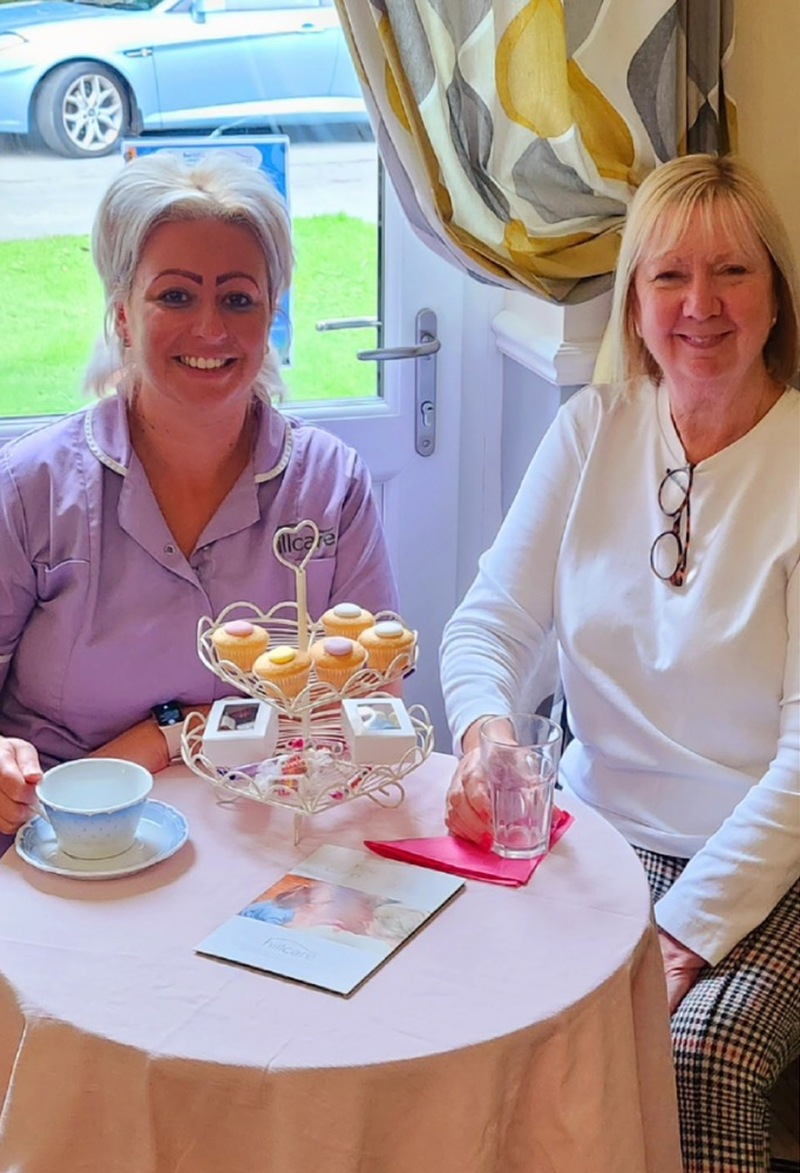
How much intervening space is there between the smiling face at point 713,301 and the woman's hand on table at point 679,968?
72 centimetres

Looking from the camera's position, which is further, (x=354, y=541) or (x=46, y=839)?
(x=354, y=541)

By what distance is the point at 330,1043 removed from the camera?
44.7 inches

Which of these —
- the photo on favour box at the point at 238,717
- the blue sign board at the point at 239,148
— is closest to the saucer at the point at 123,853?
the photo on favour box at the point at 238,717

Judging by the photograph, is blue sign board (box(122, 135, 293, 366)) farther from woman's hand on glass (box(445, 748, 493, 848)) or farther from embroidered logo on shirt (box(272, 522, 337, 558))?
woman's hand on glass (box(445, 748, 493, 848))

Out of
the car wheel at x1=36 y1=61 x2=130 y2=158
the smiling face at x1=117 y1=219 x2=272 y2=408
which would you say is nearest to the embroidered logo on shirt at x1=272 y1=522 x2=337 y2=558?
the smiling face at x1=117 y1=219 x2=272 y2=408

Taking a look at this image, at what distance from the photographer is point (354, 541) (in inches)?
73.8

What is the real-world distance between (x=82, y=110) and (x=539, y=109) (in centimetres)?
77

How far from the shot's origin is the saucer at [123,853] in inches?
54.4

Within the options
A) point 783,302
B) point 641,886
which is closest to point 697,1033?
point 641,886

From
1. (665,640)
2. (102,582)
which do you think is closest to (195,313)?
(102,582)

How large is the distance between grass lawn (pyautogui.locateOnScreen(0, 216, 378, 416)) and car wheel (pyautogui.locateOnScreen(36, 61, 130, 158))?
16 centimetres

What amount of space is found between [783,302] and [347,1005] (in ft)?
3.64

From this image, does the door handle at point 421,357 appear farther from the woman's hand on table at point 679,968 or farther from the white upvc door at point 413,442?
the woman's hand on table at point 679,968

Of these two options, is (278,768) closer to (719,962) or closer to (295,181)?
(719,962)
